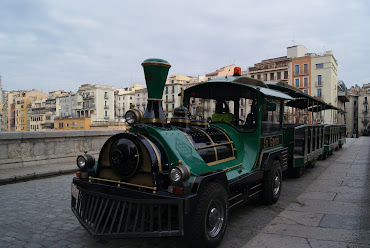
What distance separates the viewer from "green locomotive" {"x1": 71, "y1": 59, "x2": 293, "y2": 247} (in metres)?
3.55

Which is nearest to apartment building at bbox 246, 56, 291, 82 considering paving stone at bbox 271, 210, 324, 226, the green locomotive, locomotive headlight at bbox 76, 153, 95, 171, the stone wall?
the stone wall

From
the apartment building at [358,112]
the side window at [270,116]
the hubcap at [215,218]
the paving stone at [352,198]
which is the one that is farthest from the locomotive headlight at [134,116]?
the apartment building at [358,112]

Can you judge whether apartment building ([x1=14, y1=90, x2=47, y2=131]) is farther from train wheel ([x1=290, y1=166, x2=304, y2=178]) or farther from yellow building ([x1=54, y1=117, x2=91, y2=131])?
train wheel ([x1=290, y1=166, x2=304, y2=178])

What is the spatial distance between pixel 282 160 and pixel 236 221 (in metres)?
2.31

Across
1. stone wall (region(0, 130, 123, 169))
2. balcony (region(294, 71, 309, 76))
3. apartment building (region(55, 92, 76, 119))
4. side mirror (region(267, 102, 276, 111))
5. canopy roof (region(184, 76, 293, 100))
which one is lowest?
stone wall (region(0, 130, 123, 169))

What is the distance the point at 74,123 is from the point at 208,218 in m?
73.5

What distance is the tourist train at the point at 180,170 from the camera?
3557 mm

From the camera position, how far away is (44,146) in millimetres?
10102

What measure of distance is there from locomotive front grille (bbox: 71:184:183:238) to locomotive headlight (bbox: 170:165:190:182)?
263mm

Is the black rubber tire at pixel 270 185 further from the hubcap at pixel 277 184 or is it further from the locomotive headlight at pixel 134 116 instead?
the locomotive headlight at pixel 134 116

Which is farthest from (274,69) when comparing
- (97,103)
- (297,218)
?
(297,218)

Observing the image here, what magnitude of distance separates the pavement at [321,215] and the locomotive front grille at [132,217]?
4.16 ft

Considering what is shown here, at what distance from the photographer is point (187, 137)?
15.0 ft

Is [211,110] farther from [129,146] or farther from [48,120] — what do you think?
[48,120]
